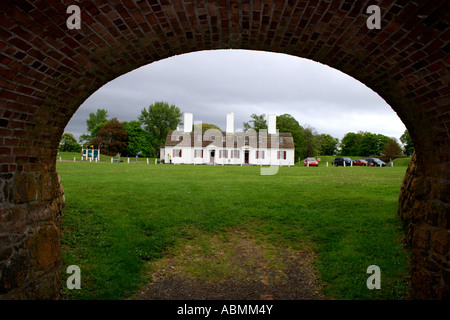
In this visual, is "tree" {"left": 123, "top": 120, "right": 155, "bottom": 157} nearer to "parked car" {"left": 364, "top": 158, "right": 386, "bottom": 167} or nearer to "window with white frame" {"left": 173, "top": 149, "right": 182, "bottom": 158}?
"window with white frame" {"left": 173, "top": 149, "right": 182, "bottom": 158}

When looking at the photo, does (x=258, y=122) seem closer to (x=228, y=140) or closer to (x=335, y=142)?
(x=228, y=140)

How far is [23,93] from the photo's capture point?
3.29 m

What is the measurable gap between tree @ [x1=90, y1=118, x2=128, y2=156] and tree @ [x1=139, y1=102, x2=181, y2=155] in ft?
26.9

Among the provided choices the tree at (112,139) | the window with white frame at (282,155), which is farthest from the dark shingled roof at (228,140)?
the tree at (112,139)

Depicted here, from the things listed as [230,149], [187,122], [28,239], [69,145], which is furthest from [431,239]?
[69,145]

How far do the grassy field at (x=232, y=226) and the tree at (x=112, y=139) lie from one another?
48.6 m

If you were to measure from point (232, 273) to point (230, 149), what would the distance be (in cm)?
3633

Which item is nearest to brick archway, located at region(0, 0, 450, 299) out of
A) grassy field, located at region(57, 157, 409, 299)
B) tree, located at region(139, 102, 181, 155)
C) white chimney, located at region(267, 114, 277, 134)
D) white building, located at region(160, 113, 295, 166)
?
grassy field, located at region(57, 157, 409, 299)

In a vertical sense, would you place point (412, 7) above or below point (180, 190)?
above

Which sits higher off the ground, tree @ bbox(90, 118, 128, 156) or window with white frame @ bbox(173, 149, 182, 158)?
tree @ bbox(90, 118, 128, 156)

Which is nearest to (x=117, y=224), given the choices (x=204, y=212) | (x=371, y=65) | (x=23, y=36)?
(x=204, y=212)

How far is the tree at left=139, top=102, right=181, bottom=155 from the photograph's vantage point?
6456cm
